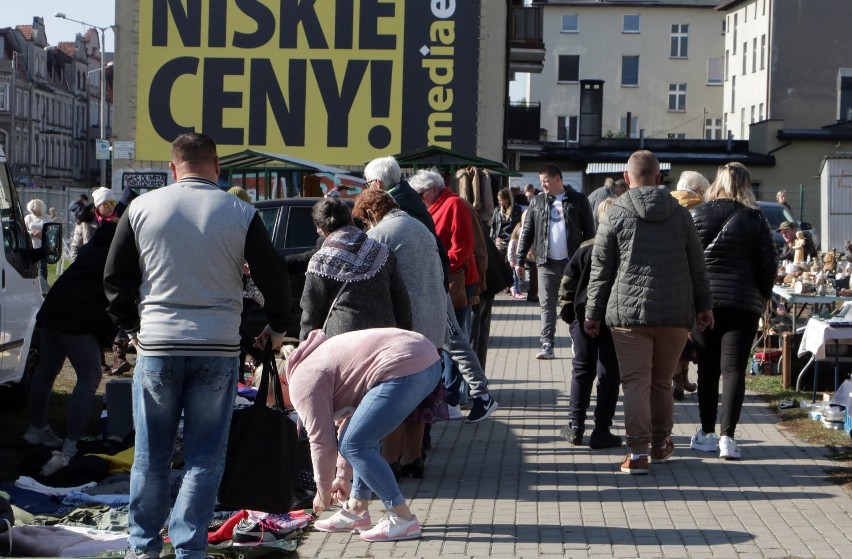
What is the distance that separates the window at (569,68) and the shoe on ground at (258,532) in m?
71.6

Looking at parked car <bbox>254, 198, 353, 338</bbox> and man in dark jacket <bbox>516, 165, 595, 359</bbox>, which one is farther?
parked car <bbox>254, 198, 353, 338</bbox>

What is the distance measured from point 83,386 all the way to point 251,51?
2464cm

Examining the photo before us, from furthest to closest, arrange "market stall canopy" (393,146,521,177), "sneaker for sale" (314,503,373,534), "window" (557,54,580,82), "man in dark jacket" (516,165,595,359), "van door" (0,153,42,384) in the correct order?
1. "window" (557,54,580,82)
2. "market stall canopy" (393,146,521,177)
3. "man in dark jacket" (516,165,595,359)
4. "van door" (0,153,42,384)
5. "sneaker for sale" (314,503,373,534)

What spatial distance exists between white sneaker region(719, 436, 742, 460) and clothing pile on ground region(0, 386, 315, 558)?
299cm

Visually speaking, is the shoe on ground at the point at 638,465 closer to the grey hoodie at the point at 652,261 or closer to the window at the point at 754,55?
the grey hoodie at the point at 652,261

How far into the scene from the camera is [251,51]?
32531 mm

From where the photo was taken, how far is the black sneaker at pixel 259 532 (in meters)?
6.41

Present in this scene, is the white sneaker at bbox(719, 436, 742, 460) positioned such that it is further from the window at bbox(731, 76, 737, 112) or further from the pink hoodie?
the window at bbox(731, 76, 737, 112)

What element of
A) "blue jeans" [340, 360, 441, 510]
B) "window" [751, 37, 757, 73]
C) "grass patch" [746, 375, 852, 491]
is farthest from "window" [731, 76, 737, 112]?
"blue jeans" [340, 360, 441, 510]

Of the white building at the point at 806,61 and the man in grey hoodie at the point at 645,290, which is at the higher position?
the white building at the point at 806,61

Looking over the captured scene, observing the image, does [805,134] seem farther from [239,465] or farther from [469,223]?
[239,465]

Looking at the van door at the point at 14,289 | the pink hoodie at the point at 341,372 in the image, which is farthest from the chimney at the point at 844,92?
the pink hoodie at the point at 341,372

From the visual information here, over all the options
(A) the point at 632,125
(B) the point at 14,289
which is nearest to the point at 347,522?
(B) the point at 14,289

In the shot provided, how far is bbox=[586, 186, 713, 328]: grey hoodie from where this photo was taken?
26.2ft
